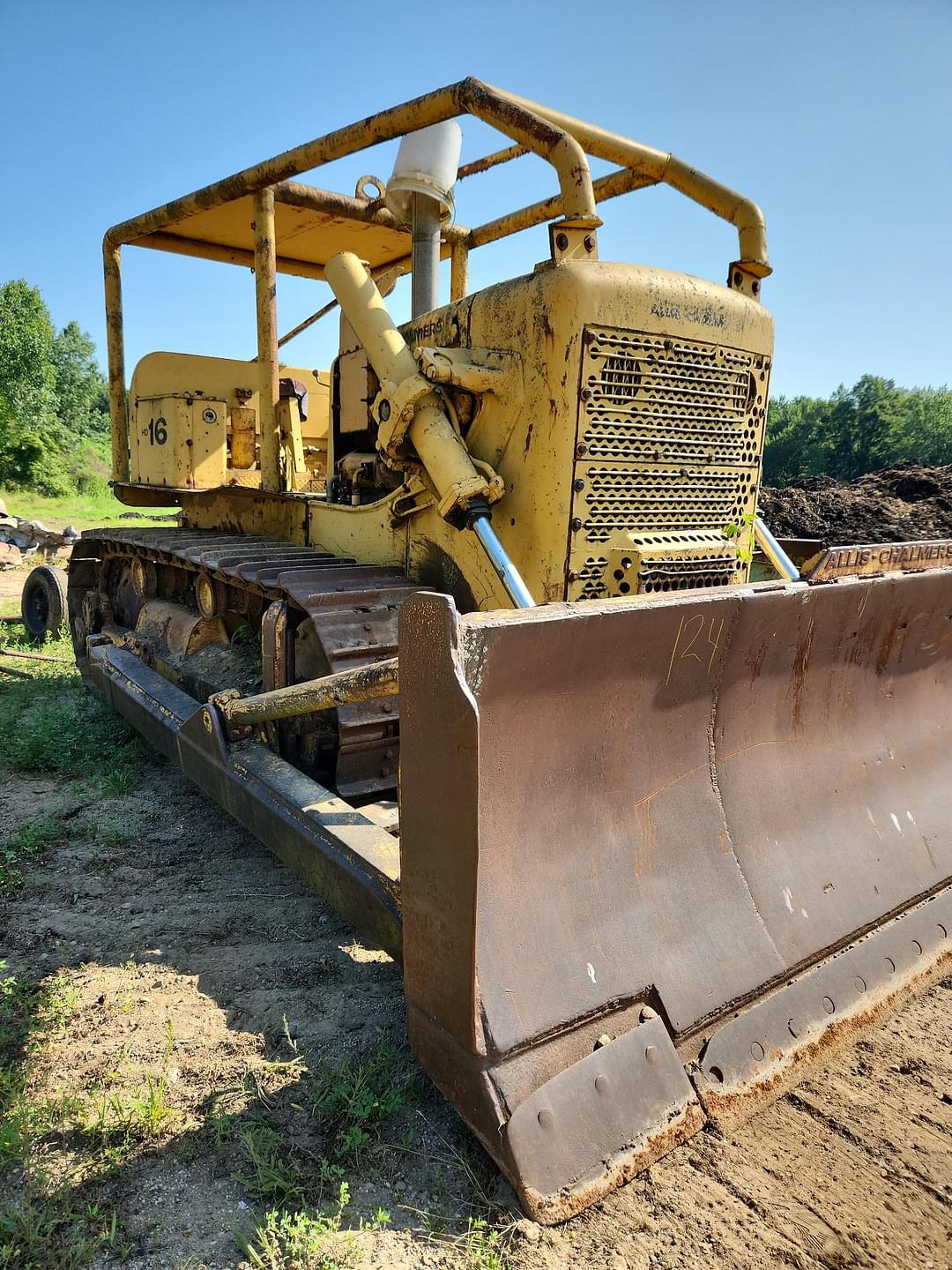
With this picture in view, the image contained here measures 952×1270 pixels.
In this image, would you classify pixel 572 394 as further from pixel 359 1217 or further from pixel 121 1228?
pixel 121 1228

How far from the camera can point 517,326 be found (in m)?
2.94

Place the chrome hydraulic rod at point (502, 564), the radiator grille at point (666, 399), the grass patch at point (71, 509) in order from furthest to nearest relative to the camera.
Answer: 1. the grass patch at point (71, 509)
2. the radiator grille at point (666, 399)
3. the chrome hydraulic rod at point (502, 564)

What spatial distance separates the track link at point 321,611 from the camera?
2.90m

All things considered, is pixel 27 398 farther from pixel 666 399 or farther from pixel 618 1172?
pixel 618 1172

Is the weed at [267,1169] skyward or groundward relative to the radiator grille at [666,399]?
groundward

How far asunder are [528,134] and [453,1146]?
321 cm

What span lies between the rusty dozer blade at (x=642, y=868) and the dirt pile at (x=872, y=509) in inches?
366

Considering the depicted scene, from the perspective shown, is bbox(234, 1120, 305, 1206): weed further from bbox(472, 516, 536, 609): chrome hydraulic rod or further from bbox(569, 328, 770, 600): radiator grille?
bbox(569, 328, 770, 600): radiator grille

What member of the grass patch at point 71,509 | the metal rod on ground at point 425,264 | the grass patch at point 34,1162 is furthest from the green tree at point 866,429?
the grass patch at point 34,1162

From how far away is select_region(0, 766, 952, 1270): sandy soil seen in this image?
1604 mm

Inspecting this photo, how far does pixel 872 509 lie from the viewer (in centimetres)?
1230

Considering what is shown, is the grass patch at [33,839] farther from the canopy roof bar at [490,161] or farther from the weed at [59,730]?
the canopy roof bar at [490,161]

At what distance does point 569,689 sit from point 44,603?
7003 millimetres

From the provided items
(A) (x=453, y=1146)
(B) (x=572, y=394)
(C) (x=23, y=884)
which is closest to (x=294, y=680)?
(C) (x=23, y=884)
